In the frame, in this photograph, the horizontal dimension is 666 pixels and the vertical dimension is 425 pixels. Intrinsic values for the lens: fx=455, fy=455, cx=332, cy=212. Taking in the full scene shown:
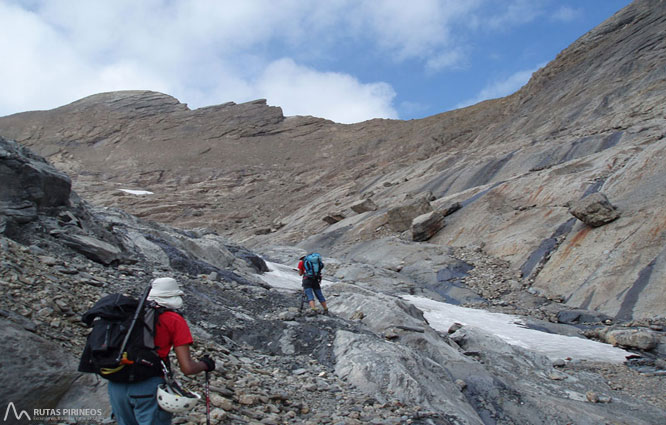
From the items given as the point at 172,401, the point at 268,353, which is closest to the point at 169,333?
the point at 172,401

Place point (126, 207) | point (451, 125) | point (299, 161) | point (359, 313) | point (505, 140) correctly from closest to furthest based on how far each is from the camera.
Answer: point (359, 313)
point (505, 140)
point (126, 207)
point (451, 125)
point (299, 161)

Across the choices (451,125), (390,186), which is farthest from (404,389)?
(451,125)

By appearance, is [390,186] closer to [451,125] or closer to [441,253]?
[441,253]

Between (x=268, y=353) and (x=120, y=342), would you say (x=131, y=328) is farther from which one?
(x=268, y=353)

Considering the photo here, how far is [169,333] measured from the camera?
133 inches

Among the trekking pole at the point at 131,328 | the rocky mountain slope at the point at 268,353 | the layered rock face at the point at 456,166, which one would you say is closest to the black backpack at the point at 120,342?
the trekking pole at the point at 131,328

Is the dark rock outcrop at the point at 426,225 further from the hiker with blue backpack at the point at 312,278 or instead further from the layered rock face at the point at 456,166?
the hiker with blue backpack at the point at 312,278

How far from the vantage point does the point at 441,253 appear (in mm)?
20484

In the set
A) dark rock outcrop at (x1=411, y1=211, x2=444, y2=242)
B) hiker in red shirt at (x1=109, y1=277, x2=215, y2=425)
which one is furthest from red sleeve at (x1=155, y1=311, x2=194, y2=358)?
dark rock outcrop at (x1=411, y1=211, x2=444, y2=242)

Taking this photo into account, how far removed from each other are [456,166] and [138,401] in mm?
30264

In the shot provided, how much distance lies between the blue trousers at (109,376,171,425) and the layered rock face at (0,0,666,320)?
1310 centimetres

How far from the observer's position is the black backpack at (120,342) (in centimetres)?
309

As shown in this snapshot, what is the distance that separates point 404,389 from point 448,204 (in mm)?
19538

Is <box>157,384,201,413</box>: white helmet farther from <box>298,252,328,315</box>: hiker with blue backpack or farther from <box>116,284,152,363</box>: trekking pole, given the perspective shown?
<box>298,252,328,315</box>: hiker with blue backpack
